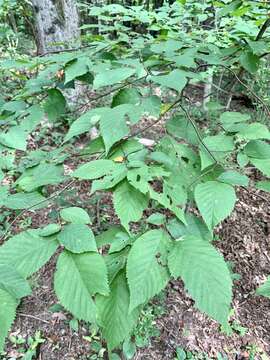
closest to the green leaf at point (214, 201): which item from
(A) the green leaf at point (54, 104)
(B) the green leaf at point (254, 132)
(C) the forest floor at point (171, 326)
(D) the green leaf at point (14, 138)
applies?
(B) the green leaf at point (254, 132)

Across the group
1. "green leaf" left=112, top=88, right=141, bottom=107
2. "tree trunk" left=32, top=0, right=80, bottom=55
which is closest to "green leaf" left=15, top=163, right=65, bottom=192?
"green leaf" left=112, top=88, right=141, bottom=107

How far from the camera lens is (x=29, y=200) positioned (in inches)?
34.7

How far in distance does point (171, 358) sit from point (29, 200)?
2093 millimetres

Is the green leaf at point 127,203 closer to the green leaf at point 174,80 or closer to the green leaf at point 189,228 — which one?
the green leaf at point 189,228

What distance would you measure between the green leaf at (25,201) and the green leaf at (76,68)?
0.45 metres

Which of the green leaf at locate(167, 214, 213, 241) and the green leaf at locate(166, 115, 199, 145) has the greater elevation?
the green leaf at locate(166, 115, 199, 145)

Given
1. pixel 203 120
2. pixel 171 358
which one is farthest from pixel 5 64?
pixel 203 120

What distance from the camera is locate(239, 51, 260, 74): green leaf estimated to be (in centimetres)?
136

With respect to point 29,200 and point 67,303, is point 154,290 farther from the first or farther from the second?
point 29,200

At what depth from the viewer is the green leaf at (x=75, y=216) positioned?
788mm

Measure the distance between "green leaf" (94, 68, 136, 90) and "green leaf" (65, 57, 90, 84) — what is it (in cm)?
11

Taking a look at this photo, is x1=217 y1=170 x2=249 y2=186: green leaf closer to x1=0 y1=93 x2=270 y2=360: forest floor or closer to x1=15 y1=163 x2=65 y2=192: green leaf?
x1=15 y1=163 x2=65 y2=192: green leaf

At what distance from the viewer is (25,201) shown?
0.87 m

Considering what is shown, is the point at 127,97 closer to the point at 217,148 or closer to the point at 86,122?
the point at 86,122
